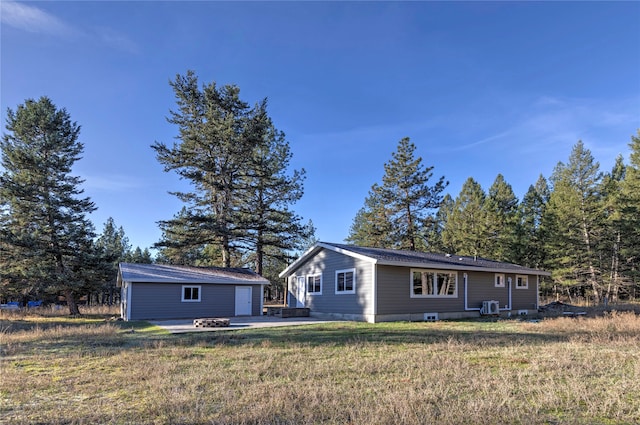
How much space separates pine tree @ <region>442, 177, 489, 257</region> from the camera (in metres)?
34.7

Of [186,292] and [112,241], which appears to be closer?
[186,292]

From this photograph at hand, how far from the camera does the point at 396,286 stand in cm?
1692

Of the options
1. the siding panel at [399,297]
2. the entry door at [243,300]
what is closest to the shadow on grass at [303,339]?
the siding panel at [399,297]

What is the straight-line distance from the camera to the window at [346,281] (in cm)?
1747

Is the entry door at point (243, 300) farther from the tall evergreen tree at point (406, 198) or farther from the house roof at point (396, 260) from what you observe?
the tall evergreen tree at point (406, 198)

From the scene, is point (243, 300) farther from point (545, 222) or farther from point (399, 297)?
point (545, 222)

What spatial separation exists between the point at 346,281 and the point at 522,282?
11.7 metres

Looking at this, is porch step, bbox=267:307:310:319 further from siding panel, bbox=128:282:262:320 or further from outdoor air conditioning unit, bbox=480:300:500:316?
outdoor air conditioning unit, bbox=480:300:500:316

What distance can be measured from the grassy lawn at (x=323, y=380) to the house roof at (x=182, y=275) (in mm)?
8457

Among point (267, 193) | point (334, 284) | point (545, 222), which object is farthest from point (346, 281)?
point (545, 222)

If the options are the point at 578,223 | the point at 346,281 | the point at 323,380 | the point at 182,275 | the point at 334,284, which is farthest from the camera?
the point at 578,223

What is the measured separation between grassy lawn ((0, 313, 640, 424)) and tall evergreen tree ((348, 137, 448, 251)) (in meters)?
23.2

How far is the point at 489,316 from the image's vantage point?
63.5 feet

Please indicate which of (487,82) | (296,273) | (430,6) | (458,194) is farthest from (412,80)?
(458,194)
